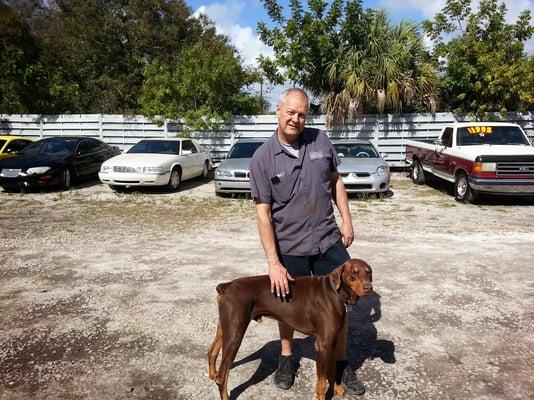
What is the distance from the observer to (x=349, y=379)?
3154 mm

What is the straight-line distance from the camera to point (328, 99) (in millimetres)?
15078

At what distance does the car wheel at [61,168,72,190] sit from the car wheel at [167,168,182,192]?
99.3 inches

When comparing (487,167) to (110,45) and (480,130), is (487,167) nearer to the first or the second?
(480,130)

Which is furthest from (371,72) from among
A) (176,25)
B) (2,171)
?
(176,25)

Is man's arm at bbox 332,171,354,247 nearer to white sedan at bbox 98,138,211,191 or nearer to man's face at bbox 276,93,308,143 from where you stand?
man's face at bbox 276,93,308,143

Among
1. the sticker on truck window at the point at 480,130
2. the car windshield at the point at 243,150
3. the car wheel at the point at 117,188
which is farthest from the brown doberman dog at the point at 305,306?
the car wheel at the point at 117,188

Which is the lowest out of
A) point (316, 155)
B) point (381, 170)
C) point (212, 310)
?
point (212, 310)

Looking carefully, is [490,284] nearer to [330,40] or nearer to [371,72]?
[371,72]

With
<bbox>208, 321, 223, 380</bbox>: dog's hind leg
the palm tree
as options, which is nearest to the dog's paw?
<bbox>208, 321, 223, 380</bbox>: dog's hind leg

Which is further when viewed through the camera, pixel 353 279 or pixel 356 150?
pixel 356 150

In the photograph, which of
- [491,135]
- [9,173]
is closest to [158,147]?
[9,173]

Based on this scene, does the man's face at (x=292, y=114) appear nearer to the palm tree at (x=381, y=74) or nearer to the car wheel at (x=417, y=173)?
the car wheel at (x=417, y=173)

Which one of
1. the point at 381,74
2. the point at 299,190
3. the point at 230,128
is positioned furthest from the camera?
the point at 230,128

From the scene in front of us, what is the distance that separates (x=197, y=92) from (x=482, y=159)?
9800 mm
